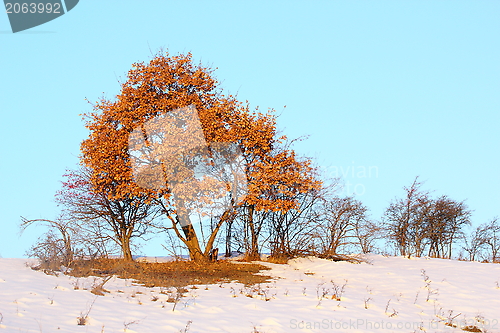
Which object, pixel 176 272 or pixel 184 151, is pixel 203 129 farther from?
pixel 176 272

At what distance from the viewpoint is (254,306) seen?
36.5 feet

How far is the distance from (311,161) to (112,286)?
1262 cm

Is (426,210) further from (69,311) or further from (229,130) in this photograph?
(69,311)

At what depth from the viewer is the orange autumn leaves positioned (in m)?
21.2

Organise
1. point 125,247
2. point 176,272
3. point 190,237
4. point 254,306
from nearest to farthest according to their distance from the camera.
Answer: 1. point 254,306
2. point 176,272
3. point 190,237
4. point 125,247

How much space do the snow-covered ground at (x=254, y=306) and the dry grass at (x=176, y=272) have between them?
94cm

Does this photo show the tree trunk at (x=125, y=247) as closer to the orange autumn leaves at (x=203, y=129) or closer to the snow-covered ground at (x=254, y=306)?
the orange autumn leaves at (x=203, y=129)

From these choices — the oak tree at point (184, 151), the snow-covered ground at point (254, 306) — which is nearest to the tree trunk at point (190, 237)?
the oak tree at point (184, 151)

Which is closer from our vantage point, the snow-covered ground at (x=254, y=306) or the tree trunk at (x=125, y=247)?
the snow-covered ground at (x=254, y=306)

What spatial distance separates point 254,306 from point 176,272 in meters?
7.36

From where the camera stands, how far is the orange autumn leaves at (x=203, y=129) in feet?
69.7

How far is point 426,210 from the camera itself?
31656 mm

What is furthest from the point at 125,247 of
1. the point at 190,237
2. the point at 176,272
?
the point at 176,272

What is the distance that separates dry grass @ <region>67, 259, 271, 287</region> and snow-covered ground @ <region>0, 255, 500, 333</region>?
94 cm
